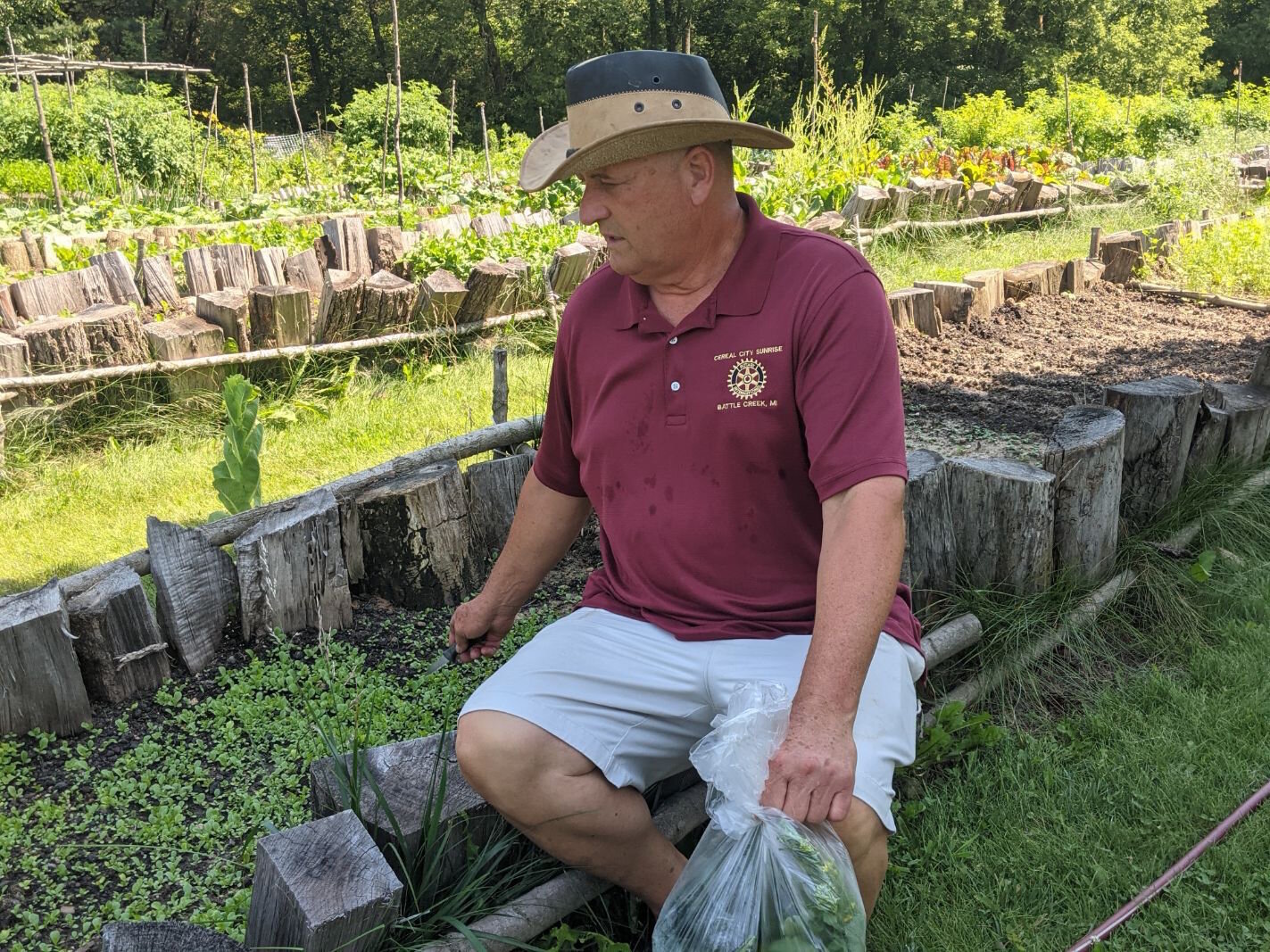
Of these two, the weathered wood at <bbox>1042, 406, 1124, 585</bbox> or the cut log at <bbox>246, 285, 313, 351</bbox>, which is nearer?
the weathered wood at <bbox>1042, 406, 1124, 585</bbox>

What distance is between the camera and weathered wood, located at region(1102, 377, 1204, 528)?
3850mm

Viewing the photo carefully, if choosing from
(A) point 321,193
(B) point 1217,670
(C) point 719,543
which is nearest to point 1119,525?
(B) point 1217,670

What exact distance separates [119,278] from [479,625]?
5436 mm

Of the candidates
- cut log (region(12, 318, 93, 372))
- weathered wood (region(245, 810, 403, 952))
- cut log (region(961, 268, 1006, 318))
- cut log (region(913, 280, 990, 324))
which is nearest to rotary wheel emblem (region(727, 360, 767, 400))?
weathered wood (region(245, 810, 403, 952))

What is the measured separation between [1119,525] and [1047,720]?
0.99 m

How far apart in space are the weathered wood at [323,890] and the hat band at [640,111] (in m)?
1.37

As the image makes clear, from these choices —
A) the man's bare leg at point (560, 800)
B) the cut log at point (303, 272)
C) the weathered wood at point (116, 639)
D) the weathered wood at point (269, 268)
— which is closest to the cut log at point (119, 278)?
the weathered wood at point (269, 268)

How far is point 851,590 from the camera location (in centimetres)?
199

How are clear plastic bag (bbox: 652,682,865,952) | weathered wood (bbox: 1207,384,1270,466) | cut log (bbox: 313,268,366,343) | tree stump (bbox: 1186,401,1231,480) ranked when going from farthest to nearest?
cut log (bbox: 313,268,366,343) → weathered wood (bbox: 1207,384,1270,466) → tree stump (bbox: 1186,401,1231,480) → clear plastic bag (bbox: 652,682,865,952)

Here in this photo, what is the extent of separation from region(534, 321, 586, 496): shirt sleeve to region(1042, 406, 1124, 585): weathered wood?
5.19 feet

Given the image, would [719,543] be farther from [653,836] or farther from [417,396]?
[417,396]

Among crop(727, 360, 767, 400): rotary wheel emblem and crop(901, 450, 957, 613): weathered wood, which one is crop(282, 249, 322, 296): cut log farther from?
crop(727, 360, 767, 400): rotary wheel emblem

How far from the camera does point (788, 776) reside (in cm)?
183

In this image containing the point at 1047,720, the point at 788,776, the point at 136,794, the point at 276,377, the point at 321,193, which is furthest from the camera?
the point at 321,193
